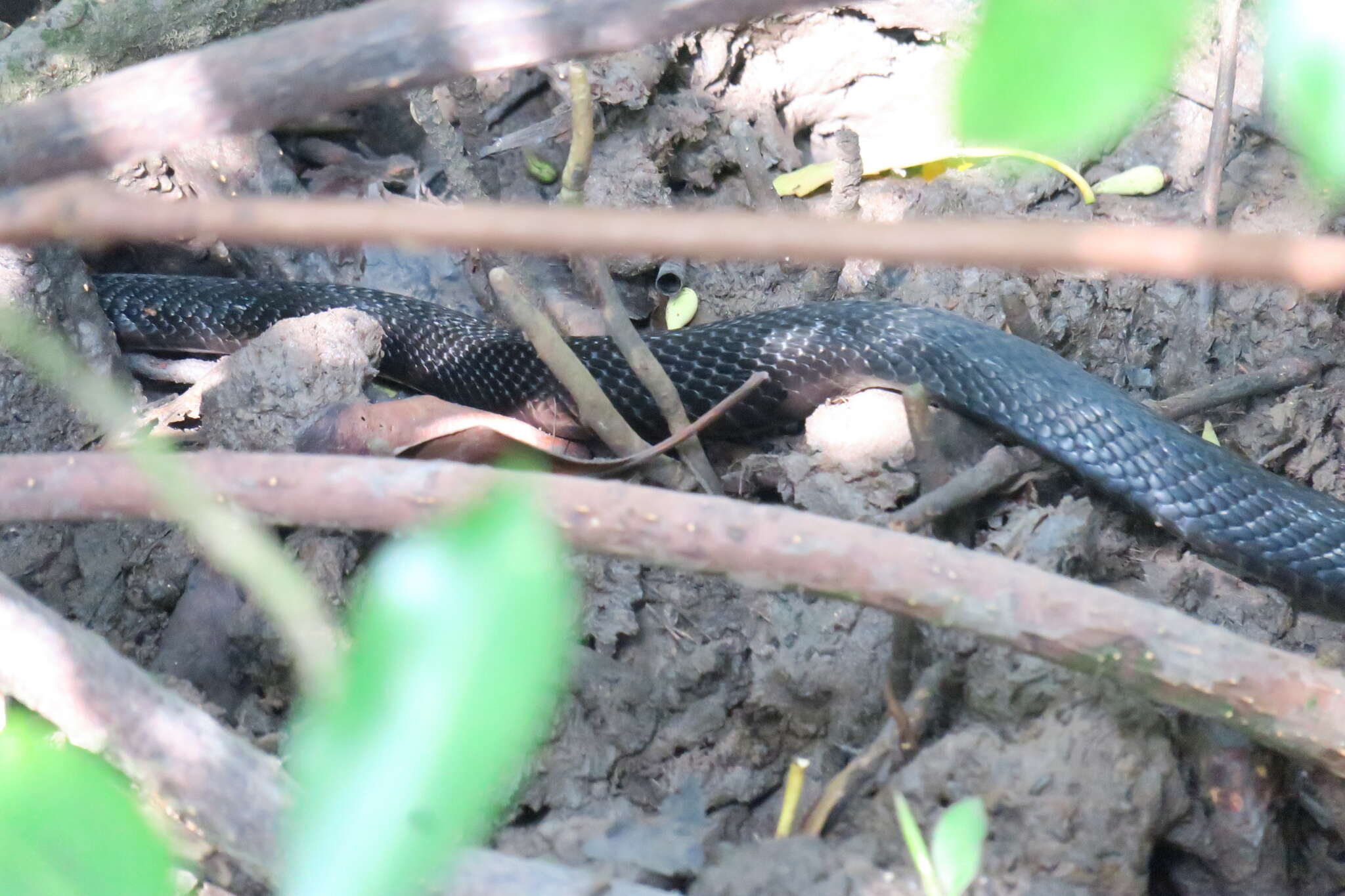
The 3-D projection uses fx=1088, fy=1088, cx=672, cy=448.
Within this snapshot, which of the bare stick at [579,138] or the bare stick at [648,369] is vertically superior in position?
the bare stick at [579,138]

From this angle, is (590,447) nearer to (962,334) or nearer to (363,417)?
(363,417)

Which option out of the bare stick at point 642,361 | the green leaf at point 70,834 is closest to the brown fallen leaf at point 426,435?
the bare stick at point 642,361

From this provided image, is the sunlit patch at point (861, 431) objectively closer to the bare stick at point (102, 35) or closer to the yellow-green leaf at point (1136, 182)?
the yellow-green leaf at point (1136, 182)

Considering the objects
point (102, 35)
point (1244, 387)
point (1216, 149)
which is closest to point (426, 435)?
point (102, 35)

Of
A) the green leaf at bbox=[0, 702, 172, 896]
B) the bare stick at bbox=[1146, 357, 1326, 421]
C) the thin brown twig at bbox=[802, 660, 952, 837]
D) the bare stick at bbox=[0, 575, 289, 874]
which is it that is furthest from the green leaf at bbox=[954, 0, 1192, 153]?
the bare stick at bbox=[1146, 357, 1326, 421]

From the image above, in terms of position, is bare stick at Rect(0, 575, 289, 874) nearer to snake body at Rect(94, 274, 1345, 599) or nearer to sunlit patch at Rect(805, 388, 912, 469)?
sunlit patch at Rect(805, 388, 912, 469)

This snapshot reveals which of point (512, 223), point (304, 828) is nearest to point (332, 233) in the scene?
point (512, 223)
